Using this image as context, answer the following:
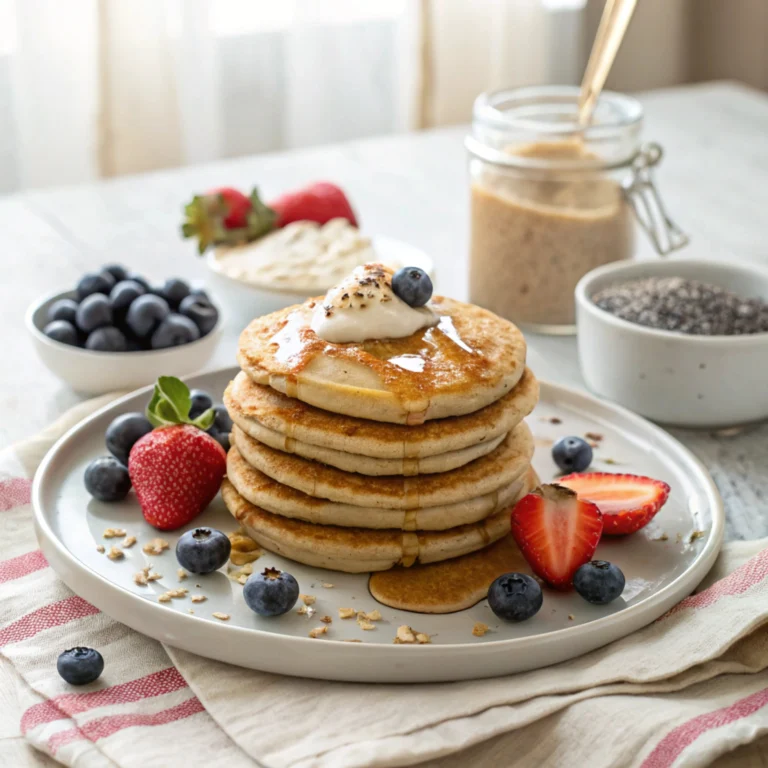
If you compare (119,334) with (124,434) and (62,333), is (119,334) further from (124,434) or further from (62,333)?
(124,434)

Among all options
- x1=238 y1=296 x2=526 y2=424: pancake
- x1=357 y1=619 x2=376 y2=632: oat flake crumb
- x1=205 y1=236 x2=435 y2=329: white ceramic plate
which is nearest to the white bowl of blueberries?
x1=205 y1=236 x2=435 y2=329: white ceramic plate

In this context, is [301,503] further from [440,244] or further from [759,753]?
[440,244]

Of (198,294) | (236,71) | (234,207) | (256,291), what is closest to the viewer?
(198,294)

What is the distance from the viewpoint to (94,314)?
178cm

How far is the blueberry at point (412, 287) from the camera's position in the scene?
4.41 ft

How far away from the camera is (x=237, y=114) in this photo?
13.4 feet

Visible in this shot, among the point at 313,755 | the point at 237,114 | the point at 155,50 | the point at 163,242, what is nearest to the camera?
the point at 313,755

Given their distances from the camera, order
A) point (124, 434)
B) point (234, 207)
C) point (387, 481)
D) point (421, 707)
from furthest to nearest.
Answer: point (234, 207) → point (124, 434) → point (387, 481) → point (421, 707)

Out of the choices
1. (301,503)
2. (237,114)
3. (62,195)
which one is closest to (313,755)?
(301,503)

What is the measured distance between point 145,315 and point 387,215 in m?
0.92

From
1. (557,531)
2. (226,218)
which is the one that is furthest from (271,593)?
(226,218)

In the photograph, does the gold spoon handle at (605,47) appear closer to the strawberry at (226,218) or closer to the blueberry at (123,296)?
the strawberry at (226,218)

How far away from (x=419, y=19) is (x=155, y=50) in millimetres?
1042

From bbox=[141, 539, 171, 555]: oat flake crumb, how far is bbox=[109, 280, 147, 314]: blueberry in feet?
1.97
